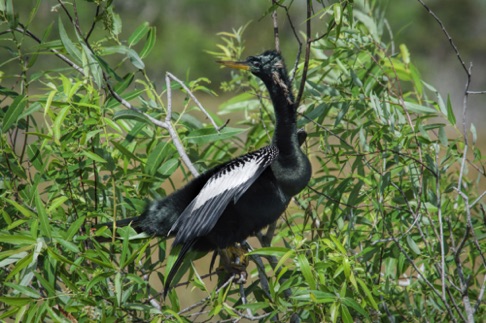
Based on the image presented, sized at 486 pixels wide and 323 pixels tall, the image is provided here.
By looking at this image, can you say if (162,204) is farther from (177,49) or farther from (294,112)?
(177,49)

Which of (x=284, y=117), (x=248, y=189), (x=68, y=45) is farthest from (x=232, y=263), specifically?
(x=68, y=45)

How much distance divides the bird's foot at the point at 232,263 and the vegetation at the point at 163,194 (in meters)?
0.06

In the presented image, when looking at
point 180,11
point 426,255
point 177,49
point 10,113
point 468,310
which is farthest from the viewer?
point 180,11

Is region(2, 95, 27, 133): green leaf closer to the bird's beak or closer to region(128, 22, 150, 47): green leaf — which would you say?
region(128, 22, 150, 47): green leaf

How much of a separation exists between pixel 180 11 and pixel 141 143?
712 inches

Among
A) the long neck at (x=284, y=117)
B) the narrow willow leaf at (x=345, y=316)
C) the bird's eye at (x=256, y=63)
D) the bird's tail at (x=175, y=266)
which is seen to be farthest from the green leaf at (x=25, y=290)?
the bird's eye at (x=256, y=63)

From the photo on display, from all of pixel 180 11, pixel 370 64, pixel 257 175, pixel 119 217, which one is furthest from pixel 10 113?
pixel 180 11

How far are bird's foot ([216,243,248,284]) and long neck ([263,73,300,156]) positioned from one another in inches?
16.3

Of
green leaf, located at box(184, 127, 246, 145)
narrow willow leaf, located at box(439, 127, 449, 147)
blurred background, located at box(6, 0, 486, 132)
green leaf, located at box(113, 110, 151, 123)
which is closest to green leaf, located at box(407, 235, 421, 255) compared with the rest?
narrow willow leaf, located at box(439, 127, 449, 147)

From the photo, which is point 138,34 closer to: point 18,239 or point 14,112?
point 14,112

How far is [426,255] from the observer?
7.82ft

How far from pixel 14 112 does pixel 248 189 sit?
831 mm

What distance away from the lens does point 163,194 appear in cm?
257

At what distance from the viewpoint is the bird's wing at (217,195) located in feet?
7.52
